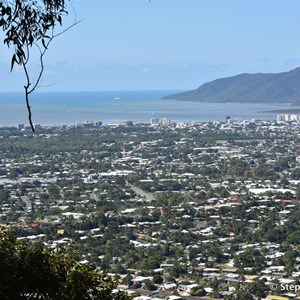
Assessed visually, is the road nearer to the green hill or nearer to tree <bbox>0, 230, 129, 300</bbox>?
tree <bbox>0, 230, 129, 300</bbox>

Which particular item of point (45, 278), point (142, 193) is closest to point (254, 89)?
point (142, 193)

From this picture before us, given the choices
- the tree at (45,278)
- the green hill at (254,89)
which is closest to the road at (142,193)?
the tree at (45,278)

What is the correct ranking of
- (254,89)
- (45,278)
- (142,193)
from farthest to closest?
(254,89)
(142,193)
(45,278)

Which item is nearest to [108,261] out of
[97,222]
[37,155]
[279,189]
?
[97,222]

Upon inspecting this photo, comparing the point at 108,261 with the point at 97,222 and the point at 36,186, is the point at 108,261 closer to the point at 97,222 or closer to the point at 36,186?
the point at 97,222

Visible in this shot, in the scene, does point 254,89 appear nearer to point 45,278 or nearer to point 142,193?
point 142,193

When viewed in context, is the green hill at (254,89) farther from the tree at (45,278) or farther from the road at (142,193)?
the tree at (45,278)

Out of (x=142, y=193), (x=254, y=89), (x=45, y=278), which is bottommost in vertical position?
(x=142, y=193)
